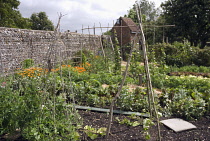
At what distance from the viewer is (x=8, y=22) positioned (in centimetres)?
1809

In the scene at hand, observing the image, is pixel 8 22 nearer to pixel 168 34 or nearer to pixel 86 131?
pixel 168 34

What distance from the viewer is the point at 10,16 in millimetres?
19047

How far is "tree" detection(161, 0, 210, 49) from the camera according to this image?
19.6 meters

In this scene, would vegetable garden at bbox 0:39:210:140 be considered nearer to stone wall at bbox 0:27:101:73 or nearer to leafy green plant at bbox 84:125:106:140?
leafy green plant at bbox 84:125:106:140

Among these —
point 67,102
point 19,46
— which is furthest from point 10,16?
point 67,102

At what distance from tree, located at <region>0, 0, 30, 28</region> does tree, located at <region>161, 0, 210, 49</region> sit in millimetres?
14365

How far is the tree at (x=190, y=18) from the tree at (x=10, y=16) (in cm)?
1437

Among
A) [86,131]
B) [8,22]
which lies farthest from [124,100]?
[8,22]

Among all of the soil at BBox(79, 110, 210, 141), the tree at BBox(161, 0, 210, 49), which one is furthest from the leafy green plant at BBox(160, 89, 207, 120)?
the tree at BBox(161, 0, 210, 49)

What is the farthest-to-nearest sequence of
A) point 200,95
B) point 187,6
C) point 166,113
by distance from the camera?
point 187,6
point 200,95
point 166,113

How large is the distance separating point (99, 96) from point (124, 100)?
0.83m

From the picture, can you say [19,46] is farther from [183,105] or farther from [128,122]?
[183,105]

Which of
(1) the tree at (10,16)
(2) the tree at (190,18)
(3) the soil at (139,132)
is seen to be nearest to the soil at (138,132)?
(3) the soil at (139,132)

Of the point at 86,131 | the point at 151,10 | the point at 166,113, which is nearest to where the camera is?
the point at 86,131
